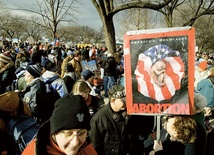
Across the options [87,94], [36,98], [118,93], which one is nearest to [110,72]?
[87,94]

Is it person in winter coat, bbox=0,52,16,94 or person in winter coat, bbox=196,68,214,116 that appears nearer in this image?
person in winter coat, bbox=0,52,16,94

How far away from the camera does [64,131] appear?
1631 mm

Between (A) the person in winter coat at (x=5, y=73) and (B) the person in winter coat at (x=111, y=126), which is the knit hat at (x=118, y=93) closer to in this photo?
(B) the person in winter coat at (x=111, y=126)

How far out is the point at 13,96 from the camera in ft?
8.90

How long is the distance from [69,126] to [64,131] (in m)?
0.06

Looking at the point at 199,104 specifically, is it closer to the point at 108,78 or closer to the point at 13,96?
the point at 13,96

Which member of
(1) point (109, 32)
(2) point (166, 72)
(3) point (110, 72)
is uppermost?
(1) point (109, 32)

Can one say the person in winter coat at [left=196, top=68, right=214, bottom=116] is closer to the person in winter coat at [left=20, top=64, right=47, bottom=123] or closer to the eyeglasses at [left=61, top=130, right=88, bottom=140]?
the person in winter coat at [left=20, top=64, right=47, bottom=123]

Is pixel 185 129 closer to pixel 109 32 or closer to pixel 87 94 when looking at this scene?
pixel 87 94

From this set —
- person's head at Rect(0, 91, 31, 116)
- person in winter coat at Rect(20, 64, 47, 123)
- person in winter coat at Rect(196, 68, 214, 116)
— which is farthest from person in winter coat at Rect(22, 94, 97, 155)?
person in winter coat at Rect(196, 68, 214, 116)

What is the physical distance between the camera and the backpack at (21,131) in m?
2.42

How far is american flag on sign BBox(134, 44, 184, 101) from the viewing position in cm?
218

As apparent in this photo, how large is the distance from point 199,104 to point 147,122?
36.6 inches

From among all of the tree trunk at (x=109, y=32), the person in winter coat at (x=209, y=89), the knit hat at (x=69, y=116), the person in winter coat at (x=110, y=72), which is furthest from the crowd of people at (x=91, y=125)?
the tree trunk at (x=109, y=32)
